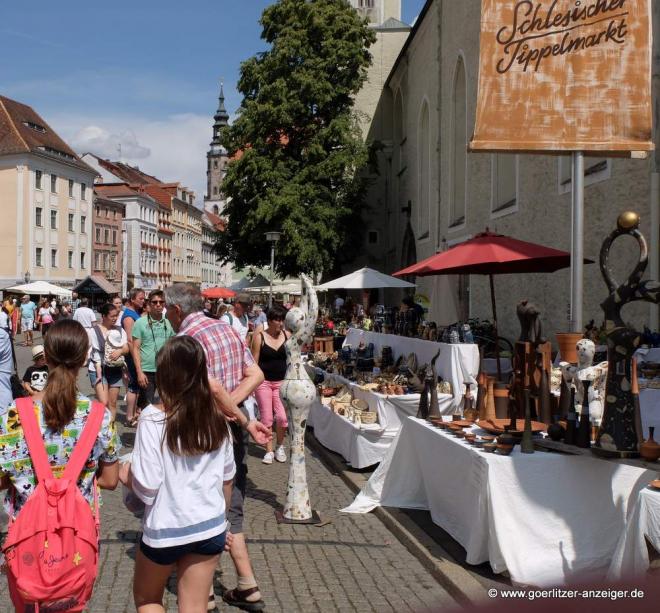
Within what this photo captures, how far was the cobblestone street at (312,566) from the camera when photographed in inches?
192

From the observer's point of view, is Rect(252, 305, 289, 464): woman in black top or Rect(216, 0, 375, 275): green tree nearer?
Rect(252, 305, 289, 464): woman in black top

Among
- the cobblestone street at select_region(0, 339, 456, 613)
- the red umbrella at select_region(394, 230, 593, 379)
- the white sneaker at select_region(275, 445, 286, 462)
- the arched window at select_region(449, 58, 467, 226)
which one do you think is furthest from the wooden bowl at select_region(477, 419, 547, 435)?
the arched window at select_region(449, 58, 467, 226)

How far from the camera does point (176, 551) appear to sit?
10.8ft

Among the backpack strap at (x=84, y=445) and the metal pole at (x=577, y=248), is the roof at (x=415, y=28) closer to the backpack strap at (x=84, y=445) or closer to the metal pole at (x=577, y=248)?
the metal pole at (x=577, y=248)

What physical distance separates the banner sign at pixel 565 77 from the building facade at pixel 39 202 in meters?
54.6

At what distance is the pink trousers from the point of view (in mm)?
9266

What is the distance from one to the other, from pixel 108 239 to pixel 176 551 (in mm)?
73612

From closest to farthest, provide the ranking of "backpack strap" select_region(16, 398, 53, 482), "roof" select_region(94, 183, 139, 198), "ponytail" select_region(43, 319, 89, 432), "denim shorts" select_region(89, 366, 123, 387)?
"backpack strap" select_region(16, 398, 53, 482) → "ponytail" select_region(43, 319, 89, 432) → "denim shorts" select_region(89, 366, 123, 387) → "roof" select_region(94, 183, 139, 198)

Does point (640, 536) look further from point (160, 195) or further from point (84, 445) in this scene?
point (160, 195)

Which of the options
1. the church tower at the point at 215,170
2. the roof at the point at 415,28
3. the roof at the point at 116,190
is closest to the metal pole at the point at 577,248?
the roof at the point at 415,28

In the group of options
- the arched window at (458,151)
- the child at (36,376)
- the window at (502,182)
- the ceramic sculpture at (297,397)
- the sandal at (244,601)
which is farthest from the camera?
the arched window at (458,151)

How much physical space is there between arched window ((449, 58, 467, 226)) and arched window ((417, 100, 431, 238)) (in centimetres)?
374

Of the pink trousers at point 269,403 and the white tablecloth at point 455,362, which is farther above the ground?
the white tablecloth at point 455,362

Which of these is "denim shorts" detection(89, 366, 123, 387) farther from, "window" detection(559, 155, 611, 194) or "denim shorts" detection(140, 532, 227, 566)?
"denim shorts" detection(140, 532, 227, 566)
